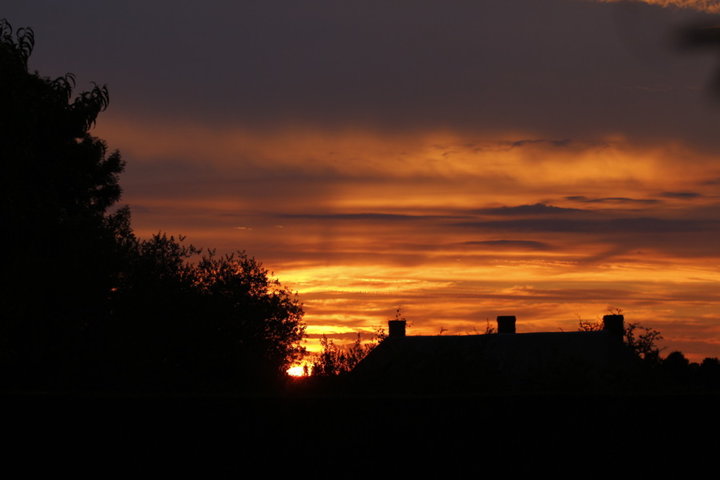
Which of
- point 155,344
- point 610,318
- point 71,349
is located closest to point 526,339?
point 610,318

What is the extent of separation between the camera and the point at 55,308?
39719mm

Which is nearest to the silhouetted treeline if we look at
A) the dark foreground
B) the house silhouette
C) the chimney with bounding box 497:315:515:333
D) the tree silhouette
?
the tree silhouette

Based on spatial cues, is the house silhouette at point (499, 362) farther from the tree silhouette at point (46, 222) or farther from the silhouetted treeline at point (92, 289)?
the tree silhouette at point (46, 222)

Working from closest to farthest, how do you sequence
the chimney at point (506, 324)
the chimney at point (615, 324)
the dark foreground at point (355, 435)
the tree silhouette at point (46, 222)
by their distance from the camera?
the dark foreground at point (355, 435), the tree silhouette at point (46, 222), the chimney at point (615, 324), the chimney at point (506, 324)

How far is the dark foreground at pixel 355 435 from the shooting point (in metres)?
15.3

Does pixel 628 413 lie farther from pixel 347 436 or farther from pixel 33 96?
pixel 33 96

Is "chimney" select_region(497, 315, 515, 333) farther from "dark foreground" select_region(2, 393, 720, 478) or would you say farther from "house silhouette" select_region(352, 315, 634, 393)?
"dark foreground" select_region(2, 393, 720, 478)

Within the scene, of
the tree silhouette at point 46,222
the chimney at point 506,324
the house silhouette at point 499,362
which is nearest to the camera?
the tree silhouette at point 46,222

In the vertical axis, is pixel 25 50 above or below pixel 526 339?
above

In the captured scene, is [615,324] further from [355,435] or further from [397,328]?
[355,435]

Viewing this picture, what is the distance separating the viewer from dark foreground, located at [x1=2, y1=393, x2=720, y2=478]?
15289 millimetres

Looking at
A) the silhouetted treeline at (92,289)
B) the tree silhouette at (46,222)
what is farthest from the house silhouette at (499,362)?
the tree silhouette at (46,222)

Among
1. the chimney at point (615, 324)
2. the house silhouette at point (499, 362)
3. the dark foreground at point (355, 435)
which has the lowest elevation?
the dark foreground at point (355, 435)

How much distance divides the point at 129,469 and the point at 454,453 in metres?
5.68
